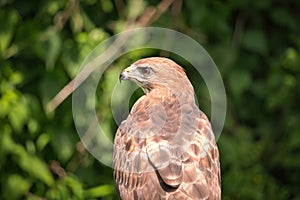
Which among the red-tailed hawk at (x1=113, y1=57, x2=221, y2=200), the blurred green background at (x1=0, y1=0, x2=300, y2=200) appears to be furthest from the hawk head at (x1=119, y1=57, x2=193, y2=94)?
the blurred green background at (x1=0, y1=0, x2=300, y2=200)

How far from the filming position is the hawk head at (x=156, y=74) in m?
4.73

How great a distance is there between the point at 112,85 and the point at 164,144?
152 centimetres

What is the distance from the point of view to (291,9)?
7594 millimetres

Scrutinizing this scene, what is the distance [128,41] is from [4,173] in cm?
113

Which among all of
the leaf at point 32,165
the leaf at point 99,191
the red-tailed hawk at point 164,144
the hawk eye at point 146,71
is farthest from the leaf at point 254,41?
the hawk eye at point 146,71

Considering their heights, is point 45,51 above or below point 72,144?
above

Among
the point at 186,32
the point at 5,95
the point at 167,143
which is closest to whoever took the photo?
the point at 167,143

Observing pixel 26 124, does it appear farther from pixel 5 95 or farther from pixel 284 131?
pixel 284 131

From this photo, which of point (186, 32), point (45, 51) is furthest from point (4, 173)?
point (186, 32)

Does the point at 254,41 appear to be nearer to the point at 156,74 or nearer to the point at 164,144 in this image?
the point at 156,74

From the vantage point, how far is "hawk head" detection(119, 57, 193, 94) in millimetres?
4734

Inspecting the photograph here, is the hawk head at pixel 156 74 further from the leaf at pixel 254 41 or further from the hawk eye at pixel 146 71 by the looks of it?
the leaf at pixel 254 41

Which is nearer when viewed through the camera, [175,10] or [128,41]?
[128,41]

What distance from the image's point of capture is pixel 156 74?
15.8 ft
